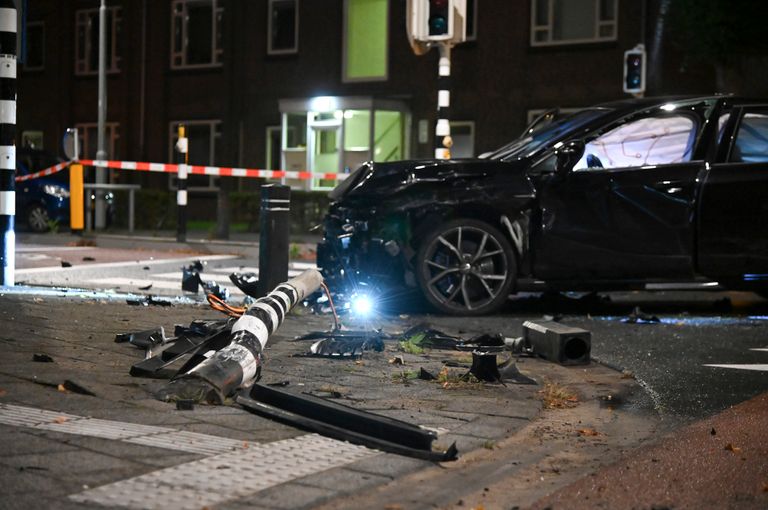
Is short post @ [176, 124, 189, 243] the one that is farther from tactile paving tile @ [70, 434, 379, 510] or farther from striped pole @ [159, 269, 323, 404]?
tactile paving tile @ [70, 434, 379, 510]

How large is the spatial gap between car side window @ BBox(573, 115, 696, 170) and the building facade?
47.6 feet

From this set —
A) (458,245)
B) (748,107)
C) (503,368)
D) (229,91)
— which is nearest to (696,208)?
(748,107)

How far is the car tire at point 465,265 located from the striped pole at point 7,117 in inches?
138

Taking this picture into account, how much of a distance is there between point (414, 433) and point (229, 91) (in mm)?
27244

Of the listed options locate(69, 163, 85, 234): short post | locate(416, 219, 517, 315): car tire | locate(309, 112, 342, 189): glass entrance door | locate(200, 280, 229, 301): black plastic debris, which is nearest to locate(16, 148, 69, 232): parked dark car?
locate(69, 163, 85, 234): short post

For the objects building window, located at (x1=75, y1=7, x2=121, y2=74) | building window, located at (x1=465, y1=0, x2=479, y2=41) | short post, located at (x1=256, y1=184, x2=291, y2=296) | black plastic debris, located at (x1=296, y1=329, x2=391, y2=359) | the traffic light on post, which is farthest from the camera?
building window, located at (x1=75, y1=7, x2=121, y2=74)

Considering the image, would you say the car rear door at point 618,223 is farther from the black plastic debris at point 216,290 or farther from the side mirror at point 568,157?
the black plastic debris at point 216,290

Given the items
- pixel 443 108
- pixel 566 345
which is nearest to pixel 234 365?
pixel 566 345

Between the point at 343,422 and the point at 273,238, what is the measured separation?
4235 millimetres

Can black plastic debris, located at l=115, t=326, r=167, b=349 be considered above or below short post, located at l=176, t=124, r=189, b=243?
below

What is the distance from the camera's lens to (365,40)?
29.0m

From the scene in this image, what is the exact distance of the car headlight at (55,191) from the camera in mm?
23094

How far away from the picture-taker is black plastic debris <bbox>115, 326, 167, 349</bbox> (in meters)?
6.63

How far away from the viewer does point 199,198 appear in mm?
32000
